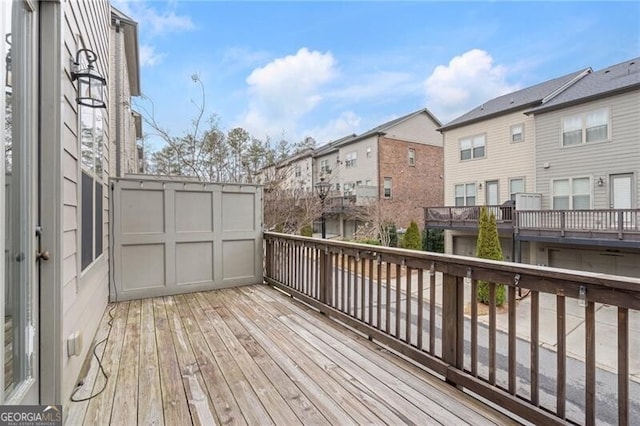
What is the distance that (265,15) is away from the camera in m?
6.44

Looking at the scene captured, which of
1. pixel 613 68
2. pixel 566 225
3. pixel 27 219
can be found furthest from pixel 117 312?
pixel 613 68

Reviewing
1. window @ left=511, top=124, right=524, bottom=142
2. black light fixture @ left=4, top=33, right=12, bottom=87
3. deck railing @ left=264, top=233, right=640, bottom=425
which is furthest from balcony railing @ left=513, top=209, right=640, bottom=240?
black light fixture @ left=4, top=33, right=12, bottom=87

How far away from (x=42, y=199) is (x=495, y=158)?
13118 mm

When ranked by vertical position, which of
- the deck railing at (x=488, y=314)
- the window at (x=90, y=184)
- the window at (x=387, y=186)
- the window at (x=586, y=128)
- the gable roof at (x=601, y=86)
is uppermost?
the gable roof at (x=601, y=86)

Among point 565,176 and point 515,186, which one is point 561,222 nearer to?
point 565,176

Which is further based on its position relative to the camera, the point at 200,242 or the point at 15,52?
the point at 200,242

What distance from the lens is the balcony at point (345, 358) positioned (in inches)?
62.0

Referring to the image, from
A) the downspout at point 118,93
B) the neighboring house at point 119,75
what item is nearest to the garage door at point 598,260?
the neighboring house at point 119,75

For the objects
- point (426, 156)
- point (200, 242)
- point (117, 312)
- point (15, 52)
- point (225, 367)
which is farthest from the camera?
point (426, 156)

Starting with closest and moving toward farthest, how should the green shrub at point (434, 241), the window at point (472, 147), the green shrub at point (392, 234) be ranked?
1. the window at point (472, 147)
2. the green shrub at point (392, 234)
3. the green shrub at point (434, 241)

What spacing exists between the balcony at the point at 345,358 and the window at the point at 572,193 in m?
7.54

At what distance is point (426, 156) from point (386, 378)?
58.3ft

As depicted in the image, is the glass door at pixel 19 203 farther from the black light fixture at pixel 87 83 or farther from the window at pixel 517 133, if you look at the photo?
the window at pixel 517 133

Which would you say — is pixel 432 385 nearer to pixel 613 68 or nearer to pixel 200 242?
pixel 200 242
